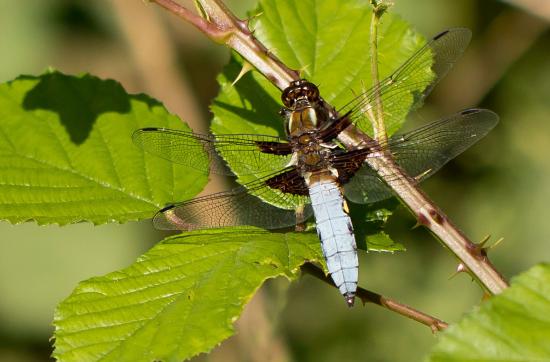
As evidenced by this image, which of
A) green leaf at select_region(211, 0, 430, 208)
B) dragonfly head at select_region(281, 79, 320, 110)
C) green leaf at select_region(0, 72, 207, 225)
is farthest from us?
green leaf at select_region(211, 0, 430, 208)

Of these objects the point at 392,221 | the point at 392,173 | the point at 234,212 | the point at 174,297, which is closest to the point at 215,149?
the point at 234,212

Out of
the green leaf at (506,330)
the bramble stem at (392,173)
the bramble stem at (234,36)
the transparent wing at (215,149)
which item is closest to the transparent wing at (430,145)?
the transparent wing at (215,149)

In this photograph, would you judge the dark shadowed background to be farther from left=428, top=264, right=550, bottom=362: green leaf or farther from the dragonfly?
left=428, top=264, right=550, bottom=362: green leaf

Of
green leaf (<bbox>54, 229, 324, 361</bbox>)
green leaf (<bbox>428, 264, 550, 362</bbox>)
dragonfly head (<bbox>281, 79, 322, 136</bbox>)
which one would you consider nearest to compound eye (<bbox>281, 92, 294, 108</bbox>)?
dragonfly head (<bbox>281, 79, 322, 136</bbox>)

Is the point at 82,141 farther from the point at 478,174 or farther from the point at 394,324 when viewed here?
the point at 478,174

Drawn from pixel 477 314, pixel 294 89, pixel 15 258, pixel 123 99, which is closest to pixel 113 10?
pixel 15 258
